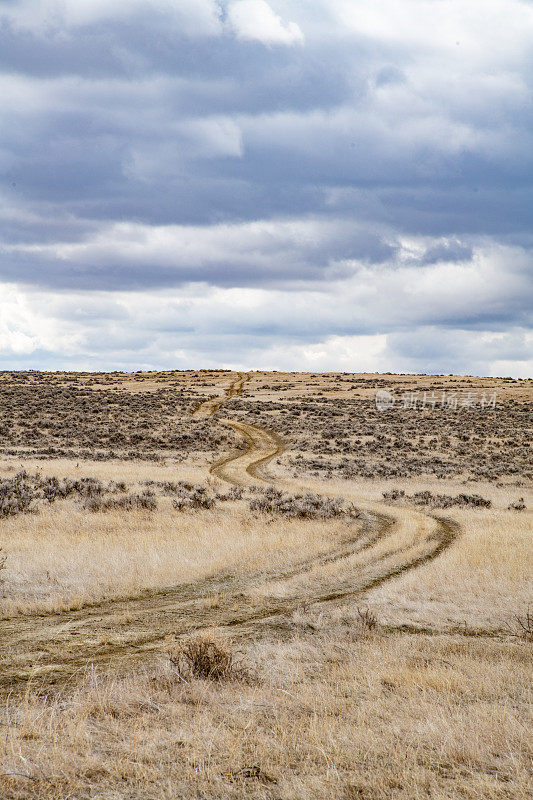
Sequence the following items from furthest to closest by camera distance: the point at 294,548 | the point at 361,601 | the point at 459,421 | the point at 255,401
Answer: the point at 255,401
the point at 459,421
the point at 294,548
the point at 361,601

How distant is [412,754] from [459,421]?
59.6 meters

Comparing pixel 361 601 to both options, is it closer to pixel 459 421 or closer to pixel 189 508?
pixel 189 508

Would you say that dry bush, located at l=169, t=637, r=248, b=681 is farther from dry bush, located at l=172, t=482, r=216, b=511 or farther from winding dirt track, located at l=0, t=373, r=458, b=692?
dry bush, located at l=172, t=482, r=216, b=511

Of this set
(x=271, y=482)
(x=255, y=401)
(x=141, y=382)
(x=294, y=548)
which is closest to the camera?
(x=294, y=548)

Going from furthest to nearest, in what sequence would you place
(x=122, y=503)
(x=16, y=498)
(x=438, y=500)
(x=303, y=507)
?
(x=438, y=500), (x=303, y=507), (x=122, y=503), (x=16, y=498)

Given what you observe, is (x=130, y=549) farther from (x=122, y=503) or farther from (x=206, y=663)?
(x=206, y=663)

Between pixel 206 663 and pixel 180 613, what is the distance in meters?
3.66

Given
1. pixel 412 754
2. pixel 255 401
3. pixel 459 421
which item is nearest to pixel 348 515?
pixel 412 754

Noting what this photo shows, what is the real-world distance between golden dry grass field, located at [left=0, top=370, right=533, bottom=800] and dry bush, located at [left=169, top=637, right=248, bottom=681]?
0.03 m

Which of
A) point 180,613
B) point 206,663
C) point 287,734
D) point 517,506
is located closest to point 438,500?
point 517,506

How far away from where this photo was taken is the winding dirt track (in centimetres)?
888

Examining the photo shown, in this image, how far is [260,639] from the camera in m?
9.99

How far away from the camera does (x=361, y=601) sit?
12227 mm

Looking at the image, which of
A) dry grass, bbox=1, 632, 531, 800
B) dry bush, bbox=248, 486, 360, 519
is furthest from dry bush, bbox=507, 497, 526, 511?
dry grass, bbox=1, 632, 531, 800
